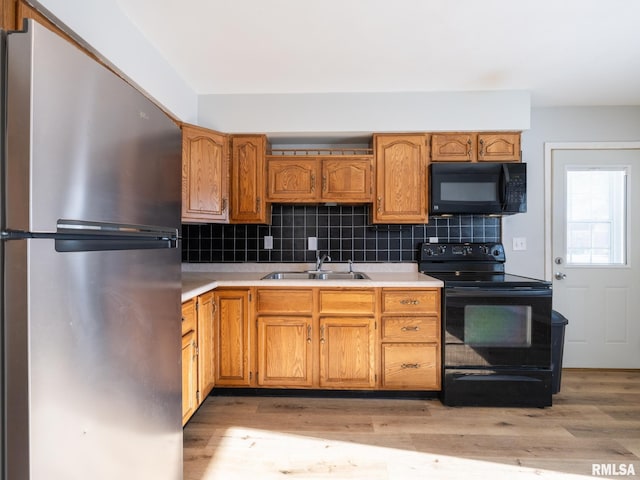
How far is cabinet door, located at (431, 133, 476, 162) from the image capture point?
2607mm

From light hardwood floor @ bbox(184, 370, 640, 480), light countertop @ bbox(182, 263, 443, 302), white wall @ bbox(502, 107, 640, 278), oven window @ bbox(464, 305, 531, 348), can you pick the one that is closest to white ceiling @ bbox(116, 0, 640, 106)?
white wall @ bbox(502, 107, 640, 278)

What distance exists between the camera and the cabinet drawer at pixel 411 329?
91.1 inches

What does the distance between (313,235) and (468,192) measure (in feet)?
4.33

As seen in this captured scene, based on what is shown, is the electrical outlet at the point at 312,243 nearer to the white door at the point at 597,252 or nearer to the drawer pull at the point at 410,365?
the drawer pull at the point at 410,365

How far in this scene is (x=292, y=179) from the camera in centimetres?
265

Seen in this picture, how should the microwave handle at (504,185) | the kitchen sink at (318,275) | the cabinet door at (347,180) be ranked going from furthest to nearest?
the kitchen sink at (318,275) < the cabinet door at (347,180) < the microwave handle at (504,185)

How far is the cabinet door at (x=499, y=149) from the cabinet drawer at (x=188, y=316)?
239cm

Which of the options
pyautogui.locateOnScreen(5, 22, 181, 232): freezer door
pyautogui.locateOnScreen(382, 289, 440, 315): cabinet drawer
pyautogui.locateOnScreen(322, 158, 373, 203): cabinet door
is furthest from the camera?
pyautogui.locateOnScreen(322, 158, 373, 203): cabinet door

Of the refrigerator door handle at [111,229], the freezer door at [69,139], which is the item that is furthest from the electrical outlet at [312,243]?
the freezer door at [69,139]

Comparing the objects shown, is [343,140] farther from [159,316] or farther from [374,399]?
[159,316]

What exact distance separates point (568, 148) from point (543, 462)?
2539 millimetres

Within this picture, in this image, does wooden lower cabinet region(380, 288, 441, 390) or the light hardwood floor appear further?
wooden lower cabinet region(380, 288, 441, 390)

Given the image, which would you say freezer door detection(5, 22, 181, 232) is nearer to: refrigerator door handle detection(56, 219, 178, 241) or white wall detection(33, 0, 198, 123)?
refrigerator door handle detection(56, 219, 178, 241)

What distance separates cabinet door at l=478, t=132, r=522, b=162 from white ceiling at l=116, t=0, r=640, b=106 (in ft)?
1.28
